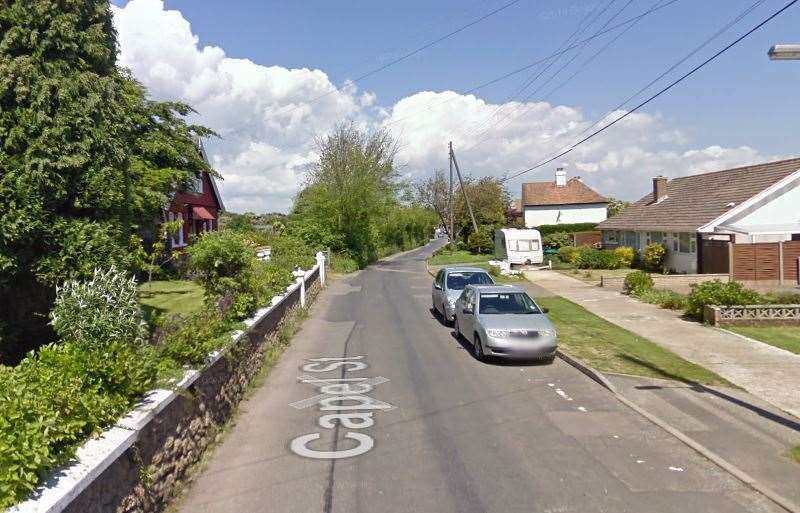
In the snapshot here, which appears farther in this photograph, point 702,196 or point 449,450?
point 702,196

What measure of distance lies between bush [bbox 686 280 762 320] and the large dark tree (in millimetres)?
15324

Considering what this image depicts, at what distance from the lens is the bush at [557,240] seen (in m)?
53.8

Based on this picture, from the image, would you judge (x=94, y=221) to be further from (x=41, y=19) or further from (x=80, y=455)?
(x=80, y=455)

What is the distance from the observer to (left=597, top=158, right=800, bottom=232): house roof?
3086cm

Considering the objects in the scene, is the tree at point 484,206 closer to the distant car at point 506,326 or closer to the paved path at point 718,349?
the paved path at point 718,349

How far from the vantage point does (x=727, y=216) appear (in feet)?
98.1

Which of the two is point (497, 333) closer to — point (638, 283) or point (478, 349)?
point (478, 349)

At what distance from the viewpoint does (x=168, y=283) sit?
2484 cm

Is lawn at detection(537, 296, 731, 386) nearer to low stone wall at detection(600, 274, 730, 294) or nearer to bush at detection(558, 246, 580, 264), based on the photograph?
low stone wall at detection(600, 274, 730, 294)

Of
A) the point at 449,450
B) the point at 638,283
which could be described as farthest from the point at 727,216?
the point at 449,450

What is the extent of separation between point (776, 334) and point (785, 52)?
10.7 meters

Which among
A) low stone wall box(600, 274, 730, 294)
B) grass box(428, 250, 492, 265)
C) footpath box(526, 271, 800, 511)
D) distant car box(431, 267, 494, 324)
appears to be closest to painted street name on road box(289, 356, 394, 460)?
footpath box(526, 271, 800, 511)

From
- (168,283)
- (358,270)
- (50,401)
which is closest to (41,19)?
(50,401)

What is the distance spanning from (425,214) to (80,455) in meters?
84.3
